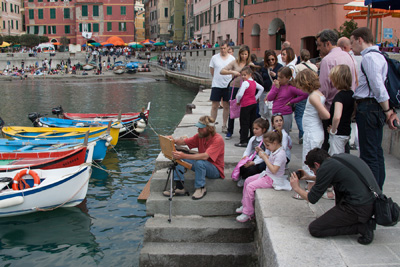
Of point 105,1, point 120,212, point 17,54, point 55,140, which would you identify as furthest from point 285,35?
point 105,1

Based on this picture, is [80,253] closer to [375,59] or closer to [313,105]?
[313,105]

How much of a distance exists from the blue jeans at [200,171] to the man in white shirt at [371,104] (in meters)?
2.18

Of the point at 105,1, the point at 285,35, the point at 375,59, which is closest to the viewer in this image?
the point at 375,59

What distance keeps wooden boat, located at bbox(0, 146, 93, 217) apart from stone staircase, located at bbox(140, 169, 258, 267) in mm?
2768

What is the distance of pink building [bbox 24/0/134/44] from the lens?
70562mm

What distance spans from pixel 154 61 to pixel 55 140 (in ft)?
163

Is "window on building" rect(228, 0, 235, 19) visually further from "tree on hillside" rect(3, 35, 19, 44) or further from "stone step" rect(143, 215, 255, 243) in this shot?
"stone step" rect(143, 215, 255, 243)

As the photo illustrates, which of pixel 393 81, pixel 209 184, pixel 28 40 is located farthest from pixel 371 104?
pixel 28 40

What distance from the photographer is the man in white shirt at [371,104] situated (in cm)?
481

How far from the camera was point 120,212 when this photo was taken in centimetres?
873

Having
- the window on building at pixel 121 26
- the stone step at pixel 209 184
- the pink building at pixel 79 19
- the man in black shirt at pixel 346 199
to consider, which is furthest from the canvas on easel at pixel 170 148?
the window on building at pixel 121 26

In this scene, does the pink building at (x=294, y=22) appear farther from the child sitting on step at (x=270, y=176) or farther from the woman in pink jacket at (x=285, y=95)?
the child sitting on step at (x=270, y=176)

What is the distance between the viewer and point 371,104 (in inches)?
194

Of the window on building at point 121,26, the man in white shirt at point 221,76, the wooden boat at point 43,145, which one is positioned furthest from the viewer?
the window on building at point 121,26
